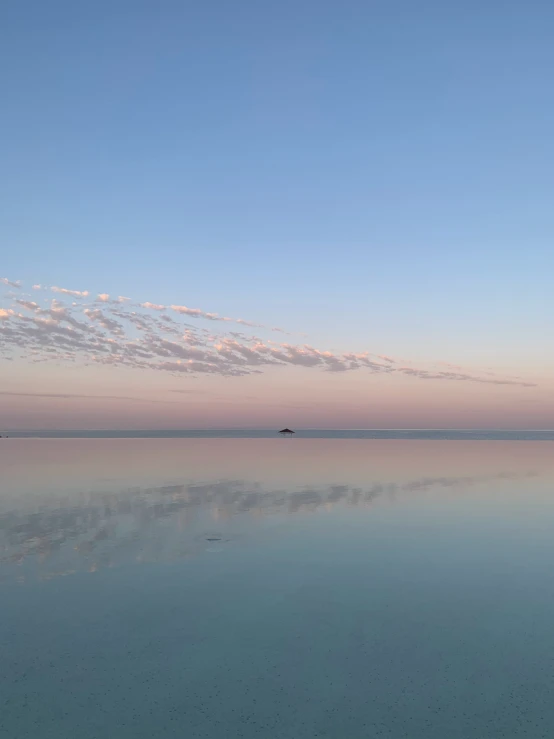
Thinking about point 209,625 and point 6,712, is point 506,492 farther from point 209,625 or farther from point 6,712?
point 6,712

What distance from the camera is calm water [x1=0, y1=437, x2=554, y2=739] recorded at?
993 centimetres

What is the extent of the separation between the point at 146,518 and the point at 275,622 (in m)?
15.2

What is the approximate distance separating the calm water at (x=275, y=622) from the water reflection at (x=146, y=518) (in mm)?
175

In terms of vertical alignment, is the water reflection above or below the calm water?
below

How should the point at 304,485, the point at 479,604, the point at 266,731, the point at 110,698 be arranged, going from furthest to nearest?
the point at 304,485
the point at 479,604
the point at 110,698
the point at 266,731

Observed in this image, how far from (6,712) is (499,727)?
367 inches

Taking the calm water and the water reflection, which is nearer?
the calm water

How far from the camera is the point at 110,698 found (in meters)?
10.4

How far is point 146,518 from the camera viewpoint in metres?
27.7

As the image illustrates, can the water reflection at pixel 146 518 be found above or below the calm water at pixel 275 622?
below

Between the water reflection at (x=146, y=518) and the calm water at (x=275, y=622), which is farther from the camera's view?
the water reflection at (x=146, y=518)

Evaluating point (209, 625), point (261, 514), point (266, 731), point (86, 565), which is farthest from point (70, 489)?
point (266, 731)

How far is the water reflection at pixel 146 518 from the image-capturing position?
66.9 ft

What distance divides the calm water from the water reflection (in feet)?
0.57
